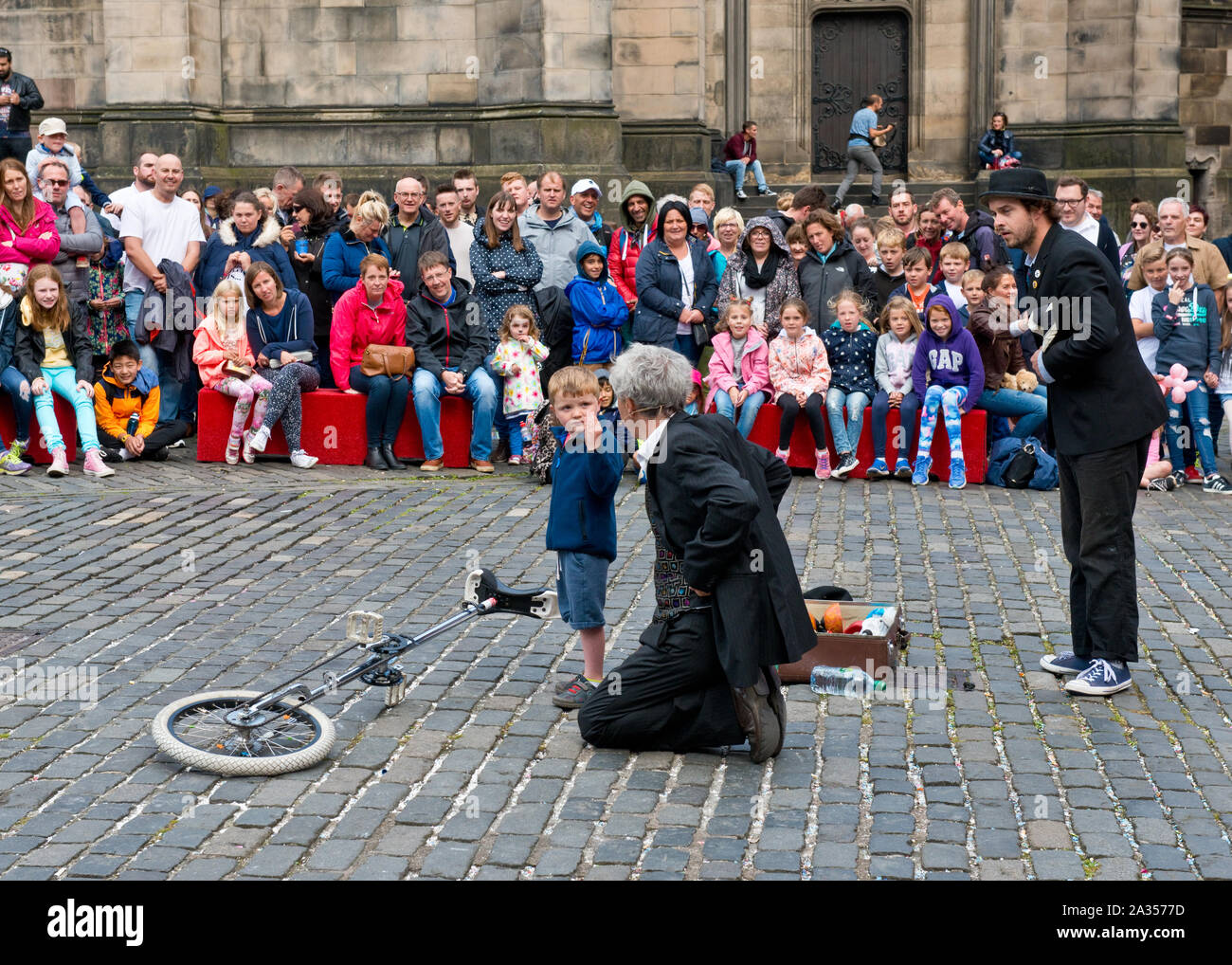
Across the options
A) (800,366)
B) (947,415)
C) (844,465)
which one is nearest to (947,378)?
(947,415)

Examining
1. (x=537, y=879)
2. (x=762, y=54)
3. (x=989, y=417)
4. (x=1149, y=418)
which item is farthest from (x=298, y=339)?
(x=762, y=54)

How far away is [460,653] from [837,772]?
2.28 meters

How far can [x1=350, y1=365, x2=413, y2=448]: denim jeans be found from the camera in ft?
42.1

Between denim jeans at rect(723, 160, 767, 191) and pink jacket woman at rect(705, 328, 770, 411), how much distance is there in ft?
35.4

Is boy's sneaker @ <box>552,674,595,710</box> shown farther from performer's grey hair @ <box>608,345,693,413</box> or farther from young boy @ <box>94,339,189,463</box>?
young boy @ <box>94,339,189,463</box>

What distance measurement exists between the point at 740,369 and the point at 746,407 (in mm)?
343

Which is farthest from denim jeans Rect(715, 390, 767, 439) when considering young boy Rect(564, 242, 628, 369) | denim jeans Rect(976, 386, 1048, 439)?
denim jeans Rect(976, 386, 1048, 439)

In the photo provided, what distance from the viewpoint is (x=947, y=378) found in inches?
492

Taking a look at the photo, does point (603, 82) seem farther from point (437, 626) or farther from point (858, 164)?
point (437, 626)

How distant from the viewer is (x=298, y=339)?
1316cm

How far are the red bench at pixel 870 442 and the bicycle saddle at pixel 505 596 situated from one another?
231 inches

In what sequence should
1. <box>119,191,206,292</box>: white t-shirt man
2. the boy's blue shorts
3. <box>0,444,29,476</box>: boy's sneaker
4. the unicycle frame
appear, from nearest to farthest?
1. the unicycle frame
2. the boy's blue shorts
3. <box>0,444,29,476</box>: boy's sneaker
4. <box>119,191,206,292</box>: white t-shirt man

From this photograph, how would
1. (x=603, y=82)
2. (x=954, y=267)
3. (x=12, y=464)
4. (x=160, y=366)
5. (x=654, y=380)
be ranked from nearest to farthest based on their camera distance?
(x=654, y=380) < (x=12, y=464) < (x=954, y=267) < (x=160, y=366) < (x=603, y=82)

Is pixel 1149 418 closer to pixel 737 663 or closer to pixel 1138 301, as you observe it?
pixel 737 663
